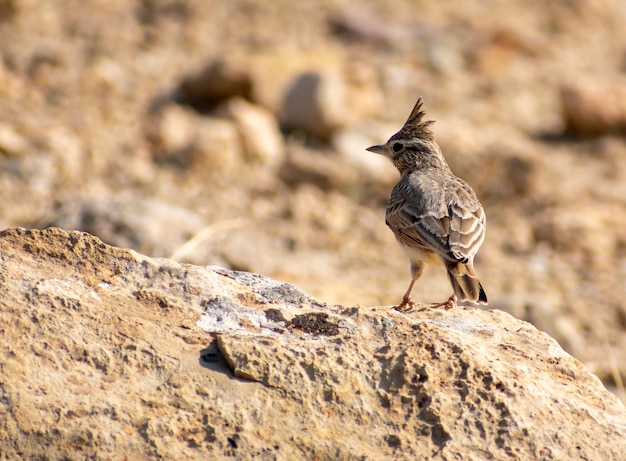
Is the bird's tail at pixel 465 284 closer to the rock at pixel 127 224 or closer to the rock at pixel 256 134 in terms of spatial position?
the rock at pixel 127 224

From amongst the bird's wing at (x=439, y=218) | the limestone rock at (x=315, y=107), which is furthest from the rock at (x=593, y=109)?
the bird's wing at (x=439, y=218)

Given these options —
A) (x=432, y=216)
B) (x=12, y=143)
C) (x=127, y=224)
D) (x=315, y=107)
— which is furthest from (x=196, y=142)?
(x=432, y=216)

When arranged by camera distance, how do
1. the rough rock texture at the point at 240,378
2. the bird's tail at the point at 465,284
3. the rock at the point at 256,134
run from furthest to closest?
the rock at the point at 256,134 < the bird's tail at the point at 465,284 < the rough rock texture at the point at 240,378

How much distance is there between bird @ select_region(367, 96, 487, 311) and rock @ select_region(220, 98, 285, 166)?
3.65m

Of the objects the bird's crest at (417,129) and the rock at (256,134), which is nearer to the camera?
the bird's crest at (417,129)

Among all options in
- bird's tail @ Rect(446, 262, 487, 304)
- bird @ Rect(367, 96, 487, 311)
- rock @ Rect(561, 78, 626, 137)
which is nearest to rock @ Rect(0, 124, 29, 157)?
bird @ Rect(367, 96, 487, 311)

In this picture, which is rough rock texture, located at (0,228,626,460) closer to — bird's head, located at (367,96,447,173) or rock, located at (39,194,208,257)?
bird's head, located at (367,96,447,173)

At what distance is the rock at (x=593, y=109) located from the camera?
1237 cm

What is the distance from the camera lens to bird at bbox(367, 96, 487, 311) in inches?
207

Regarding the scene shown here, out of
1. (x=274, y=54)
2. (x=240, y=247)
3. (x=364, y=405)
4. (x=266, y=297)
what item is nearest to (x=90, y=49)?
(x=274, y=54)

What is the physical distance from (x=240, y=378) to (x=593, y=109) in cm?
1020

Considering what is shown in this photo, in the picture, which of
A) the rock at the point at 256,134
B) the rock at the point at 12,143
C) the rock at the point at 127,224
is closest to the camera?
the rock at the point at 127,224

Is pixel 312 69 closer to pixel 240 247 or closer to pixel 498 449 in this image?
pixel 240 247

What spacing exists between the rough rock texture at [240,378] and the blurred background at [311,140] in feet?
10.5
